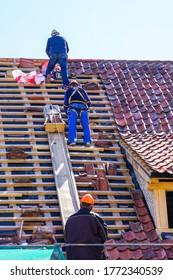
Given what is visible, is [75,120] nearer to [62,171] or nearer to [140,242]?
[62,171]

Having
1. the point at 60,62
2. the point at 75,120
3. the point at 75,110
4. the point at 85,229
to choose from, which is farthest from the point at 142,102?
the point at 85,229

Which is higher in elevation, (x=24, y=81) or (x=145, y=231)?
(x=24, y=81)

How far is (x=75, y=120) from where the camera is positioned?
15945 millimetres

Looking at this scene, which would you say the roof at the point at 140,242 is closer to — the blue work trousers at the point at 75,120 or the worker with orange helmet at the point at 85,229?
the worker with orange helmet at the point at 85,229

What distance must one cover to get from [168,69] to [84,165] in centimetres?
507

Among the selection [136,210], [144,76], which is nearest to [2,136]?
[136,210]

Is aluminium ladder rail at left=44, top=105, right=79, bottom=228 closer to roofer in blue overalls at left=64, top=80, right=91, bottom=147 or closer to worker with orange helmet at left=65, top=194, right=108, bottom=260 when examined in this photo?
roofer in blue overalls at left=64, top=80, right=91, bottom=147

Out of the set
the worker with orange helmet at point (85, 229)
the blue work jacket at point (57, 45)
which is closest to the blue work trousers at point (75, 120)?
the blue work jacket at point (57, 45)

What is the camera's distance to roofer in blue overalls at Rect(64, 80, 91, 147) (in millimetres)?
15852

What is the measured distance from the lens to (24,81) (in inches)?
701

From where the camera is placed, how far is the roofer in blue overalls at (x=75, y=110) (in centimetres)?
1585
